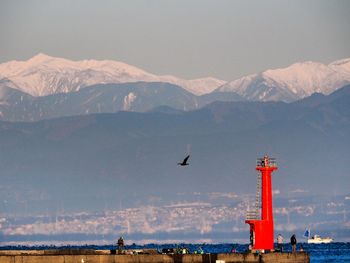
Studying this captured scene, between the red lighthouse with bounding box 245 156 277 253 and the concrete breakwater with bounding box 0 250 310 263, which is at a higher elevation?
the red lighthouse with bounding box 245 156 277 253

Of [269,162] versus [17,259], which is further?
[269,162]

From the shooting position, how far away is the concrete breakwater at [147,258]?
95.4 meters

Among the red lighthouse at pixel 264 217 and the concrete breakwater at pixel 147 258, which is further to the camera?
the red lighthouse at pixel 264 217

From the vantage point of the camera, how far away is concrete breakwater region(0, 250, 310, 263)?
9538 centimetres

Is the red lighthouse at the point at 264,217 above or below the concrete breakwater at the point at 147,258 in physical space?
above

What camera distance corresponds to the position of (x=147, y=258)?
102 meters

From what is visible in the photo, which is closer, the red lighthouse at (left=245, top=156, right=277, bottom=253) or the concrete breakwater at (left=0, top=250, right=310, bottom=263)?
the concrete breakwater at (left=0, top=250, right=310, bottom=263)

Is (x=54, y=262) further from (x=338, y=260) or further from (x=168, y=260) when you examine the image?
(x=338, y=260)

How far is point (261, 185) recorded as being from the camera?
112 metres

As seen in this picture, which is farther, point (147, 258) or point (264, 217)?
point (264, 217)

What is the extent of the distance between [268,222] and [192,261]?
896 centimetres

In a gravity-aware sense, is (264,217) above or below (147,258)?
above

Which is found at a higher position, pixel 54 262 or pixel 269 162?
pixel 269 162

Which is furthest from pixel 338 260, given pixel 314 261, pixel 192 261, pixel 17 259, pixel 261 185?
pixel 17 259
